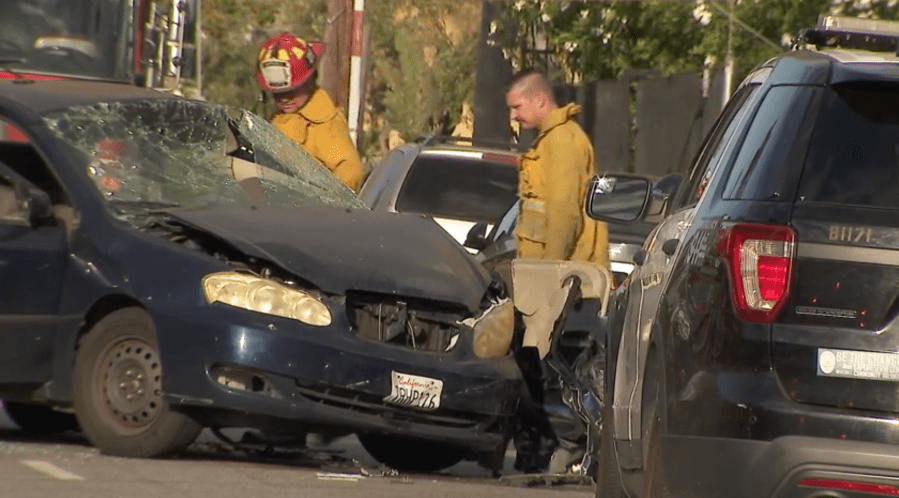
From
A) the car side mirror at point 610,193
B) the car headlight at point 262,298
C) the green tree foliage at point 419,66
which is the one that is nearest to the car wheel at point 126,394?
the car headlight at point 262,298

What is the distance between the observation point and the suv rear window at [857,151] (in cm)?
478

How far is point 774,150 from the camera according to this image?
194 inches

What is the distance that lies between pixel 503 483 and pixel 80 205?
2.32 m

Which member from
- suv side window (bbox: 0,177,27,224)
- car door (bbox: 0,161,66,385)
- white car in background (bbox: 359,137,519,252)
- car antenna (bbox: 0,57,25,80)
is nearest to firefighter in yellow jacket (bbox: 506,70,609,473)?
car door (bbox: 0,161,66,385)

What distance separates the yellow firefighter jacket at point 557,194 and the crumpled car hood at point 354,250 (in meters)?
0.81

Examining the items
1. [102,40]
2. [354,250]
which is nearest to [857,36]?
[354,250]

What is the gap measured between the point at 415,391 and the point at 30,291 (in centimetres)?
182

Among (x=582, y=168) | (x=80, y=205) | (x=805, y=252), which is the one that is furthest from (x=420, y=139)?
(x=805, y=252)

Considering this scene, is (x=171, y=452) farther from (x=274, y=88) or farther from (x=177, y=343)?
(x=274, y=88)

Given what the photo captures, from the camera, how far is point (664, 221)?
22.2 ft

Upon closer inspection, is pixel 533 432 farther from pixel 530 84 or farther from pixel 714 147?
pixel 714 147

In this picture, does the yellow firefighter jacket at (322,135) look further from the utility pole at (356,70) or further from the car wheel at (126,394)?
the utility pole at (356,70)

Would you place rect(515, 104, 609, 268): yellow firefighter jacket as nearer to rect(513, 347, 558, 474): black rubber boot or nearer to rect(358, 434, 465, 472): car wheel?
rect(513, 347, 558, 474): black rubber boot

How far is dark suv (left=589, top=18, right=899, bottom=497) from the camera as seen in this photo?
15.2ft
